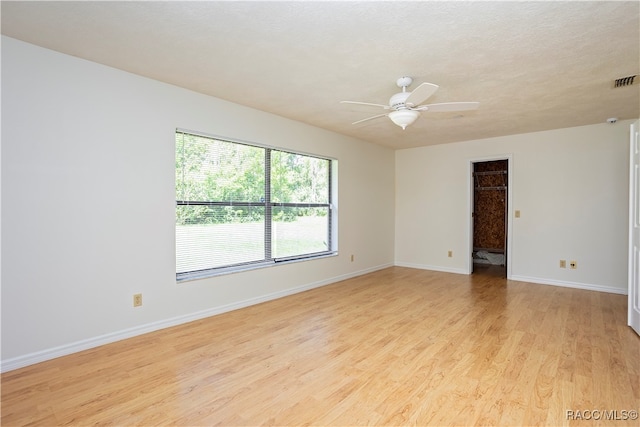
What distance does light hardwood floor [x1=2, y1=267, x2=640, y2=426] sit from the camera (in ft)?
6.08

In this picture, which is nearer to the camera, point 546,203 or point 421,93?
point 421,93

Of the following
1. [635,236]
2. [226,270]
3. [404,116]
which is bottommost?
[226,270]

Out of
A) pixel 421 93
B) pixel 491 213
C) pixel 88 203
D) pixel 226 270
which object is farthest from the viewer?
pixel 491 213

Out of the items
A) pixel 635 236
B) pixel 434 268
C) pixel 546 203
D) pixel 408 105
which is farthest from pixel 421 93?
pixel 434 268

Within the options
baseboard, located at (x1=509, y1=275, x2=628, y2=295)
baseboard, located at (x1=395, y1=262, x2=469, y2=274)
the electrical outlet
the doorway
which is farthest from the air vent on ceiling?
the electrical outlet

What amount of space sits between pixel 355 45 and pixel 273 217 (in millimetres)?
2433

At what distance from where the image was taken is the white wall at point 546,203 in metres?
4.48

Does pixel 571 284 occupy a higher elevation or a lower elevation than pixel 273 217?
lower

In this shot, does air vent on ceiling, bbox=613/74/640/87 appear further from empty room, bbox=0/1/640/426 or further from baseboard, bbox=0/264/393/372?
baseboard, bbox=0/264/393/372

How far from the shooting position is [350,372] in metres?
2.31

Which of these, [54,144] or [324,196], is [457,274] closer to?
[324,196]

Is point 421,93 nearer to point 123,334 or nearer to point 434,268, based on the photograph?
point 123,334

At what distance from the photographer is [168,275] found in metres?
3.15

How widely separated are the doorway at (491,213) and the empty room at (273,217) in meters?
1.62
